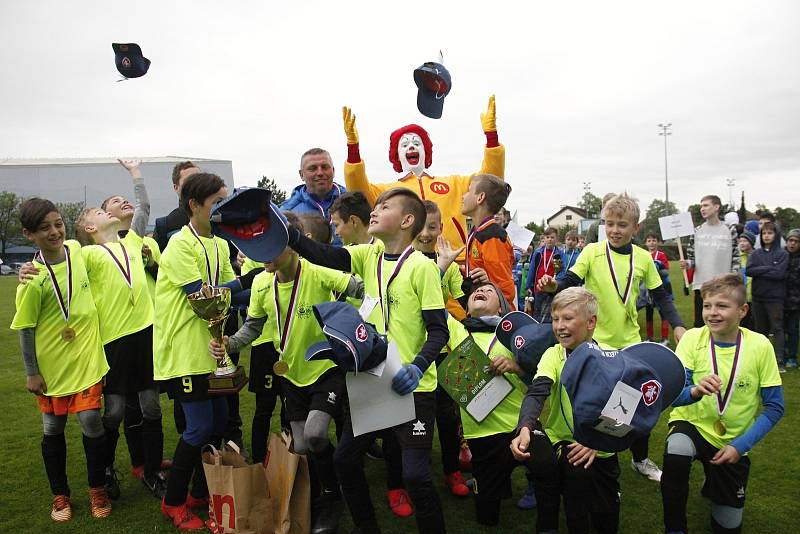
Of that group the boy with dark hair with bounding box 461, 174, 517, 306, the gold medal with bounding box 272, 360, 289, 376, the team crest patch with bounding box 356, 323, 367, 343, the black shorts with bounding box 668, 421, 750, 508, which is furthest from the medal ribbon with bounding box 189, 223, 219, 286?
the black shorts with bounding box 668, 421, 750, 508

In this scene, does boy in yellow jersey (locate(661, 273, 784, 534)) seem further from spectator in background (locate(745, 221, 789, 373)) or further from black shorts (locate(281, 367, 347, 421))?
spectator in background (locate(745, 221, 789, 373))

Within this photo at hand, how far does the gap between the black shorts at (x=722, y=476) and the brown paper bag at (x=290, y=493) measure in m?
2.31

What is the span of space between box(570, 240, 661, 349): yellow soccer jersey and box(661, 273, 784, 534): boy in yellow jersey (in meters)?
0.84

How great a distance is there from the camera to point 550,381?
3490mm

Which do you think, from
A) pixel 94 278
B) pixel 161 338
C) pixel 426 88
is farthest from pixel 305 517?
pixel 426 88

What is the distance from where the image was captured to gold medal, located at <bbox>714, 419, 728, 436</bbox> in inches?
142

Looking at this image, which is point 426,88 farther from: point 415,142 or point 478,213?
point 478,213

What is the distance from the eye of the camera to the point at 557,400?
12.1 feet

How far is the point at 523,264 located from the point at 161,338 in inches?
388

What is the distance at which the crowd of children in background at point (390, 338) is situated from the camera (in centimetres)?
348

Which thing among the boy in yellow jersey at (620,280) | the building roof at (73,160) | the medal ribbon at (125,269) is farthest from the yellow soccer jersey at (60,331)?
the building roof at (73,160)

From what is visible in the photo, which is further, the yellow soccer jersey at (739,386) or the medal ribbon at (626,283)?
the medal ribbon at (626,283)

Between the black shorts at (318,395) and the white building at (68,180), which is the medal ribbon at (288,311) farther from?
the white building at (68,180)

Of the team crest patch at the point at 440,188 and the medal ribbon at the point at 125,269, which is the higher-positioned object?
the team crest patch at the point at 440,188
